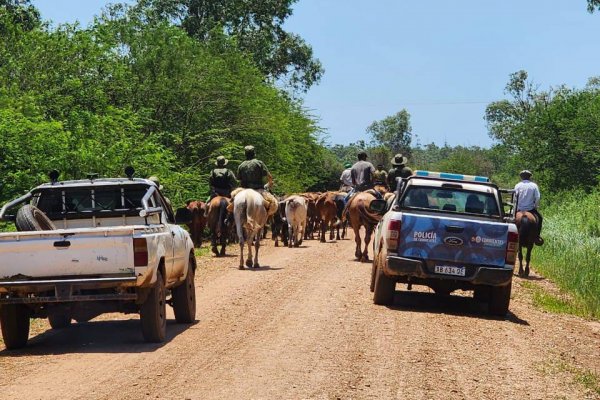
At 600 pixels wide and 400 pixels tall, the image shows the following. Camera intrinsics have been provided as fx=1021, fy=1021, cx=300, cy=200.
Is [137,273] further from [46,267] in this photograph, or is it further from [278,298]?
[278,298]

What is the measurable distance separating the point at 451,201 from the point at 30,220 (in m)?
6.84

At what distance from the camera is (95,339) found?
41.0 ft

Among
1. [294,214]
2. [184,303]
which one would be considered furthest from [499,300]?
[294,214]

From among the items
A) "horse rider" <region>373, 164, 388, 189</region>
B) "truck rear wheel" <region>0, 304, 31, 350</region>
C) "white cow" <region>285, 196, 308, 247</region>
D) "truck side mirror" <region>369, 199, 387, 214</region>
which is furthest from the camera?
"white cow" <region>285, 196, 308, 247</region>

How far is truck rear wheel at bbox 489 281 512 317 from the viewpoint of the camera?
1520cm

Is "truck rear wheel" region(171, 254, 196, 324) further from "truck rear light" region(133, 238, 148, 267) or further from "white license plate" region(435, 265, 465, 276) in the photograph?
"white license plate" region(435, 265, 465, 276)

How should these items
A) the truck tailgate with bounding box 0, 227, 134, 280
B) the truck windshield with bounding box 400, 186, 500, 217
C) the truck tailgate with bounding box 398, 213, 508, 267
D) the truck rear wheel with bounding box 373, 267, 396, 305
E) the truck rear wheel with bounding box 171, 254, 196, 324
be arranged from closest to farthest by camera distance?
the truck tailgate with bounding box 0, 227, 134, 280 → the truck rear wheel with bounding box 171, 254, 196, 324 → the truck tailgate with bounding box 398, 213, 508, 267 → the truck rear wheel with bounding box 373, 267, 396, 305 → the truck windshield with bounding box 400, 186, 500, 217

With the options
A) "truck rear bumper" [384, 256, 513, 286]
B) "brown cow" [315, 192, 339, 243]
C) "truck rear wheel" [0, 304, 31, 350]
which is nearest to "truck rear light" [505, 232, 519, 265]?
"truck rear bumper" [384, 256, 513, 286]

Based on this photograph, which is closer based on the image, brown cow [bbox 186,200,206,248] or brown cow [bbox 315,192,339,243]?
brown cow [bbox 186,200,206,248]

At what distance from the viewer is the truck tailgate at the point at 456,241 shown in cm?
1493

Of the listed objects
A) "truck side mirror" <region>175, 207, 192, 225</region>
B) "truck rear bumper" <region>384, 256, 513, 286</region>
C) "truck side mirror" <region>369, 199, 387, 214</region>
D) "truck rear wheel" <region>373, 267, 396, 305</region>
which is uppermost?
"truck side mirror" <region>175, 207, 192, 225</region>

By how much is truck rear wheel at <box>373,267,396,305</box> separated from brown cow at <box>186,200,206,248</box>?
12800mm

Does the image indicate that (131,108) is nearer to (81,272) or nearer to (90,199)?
(90,199)

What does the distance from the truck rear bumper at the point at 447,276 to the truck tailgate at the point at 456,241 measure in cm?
12
